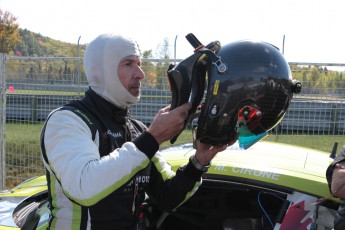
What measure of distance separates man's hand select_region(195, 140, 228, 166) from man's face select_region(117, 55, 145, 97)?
402 mm

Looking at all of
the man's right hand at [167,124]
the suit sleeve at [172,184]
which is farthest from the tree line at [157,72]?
the man's right hand at [167,124]

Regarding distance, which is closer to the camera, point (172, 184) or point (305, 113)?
point (172, 184)

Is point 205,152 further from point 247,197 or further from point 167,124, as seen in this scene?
point 247,197

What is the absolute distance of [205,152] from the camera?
2049 millimetres

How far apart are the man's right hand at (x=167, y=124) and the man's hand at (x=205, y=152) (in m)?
0.27

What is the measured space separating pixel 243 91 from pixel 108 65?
2.12ft

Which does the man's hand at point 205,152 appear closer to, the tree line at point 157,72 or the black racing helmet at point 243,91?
the black racing helmet at point 243,91

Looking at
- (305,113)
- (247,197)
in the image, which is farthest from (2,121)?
(247,197)

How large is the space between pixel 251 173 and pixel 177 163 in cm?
51

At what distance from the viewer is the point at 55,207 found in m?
1.93

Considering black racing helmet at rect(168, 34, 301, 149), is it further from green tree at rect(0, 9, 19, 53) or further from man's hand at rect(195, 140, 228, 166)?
green tree at rect(0, 9, 19, 53)

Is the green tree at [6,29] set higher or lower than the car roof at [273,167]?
higher

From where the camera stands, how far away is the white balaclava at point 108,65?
197 cm

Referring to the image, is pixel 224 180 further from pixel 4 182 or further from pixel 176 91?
pixel 4 182
